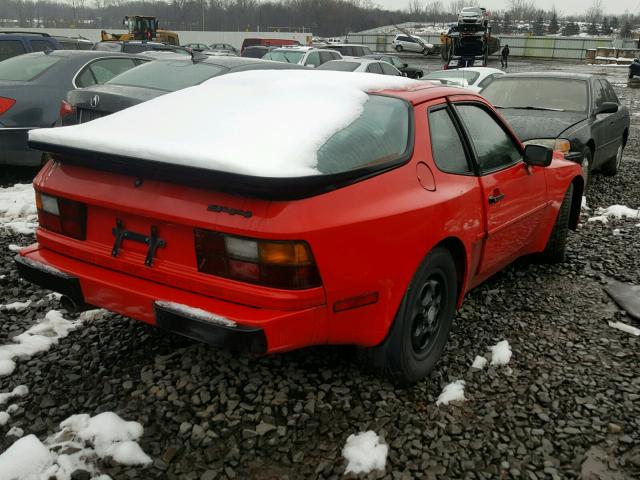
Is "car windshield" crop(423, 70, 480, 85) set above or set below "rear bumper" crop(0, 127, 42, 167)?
above

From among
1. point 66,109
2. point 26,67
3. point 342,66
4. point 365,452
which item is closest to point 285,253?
point 365,452

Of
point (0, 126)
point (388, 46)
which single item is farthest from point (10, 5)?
point (0, 126)

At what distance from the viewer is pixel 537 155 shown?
3682 millimetres

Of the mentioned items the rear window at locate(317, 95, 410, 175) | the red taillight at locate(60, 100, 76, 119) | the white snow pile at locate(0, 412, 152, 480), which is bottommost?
the white snow pile at locate(0, 412, 152, 480)

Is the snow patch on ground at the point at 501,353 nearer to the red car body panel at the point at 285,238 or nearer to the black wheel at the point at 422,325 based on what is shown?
the black wheel at the point at 422,325

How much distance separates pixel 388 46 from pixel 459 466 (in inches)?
2249

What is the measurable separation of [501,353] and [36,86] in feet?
18.9

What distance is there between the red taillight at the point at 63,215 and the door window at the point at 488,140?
209 centimetres

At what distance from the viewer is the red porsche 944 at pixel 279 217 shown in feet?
7.29

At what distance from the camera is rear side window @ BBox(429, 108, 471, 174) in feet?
9.56

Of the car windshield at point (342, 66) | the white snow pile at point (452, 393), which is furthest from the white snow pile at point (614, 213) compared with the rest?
the car windshield at point (342, 66)

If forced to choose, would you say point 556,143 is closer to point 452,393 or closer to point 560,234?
point 560,234

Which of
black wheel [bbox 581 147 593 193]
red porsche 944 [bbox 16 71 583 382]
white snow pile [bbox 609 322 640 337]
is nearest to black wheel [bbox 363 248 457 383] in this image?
red porsche 944 [bbox 16 71 583 382]

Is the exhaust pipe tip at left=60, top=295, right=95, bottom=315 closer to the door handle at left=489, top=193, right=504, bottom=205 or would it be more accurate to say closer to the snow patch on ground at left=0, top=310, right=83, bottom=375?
the snow patch on ground at left=0, top=310, right=83, bottom=375
